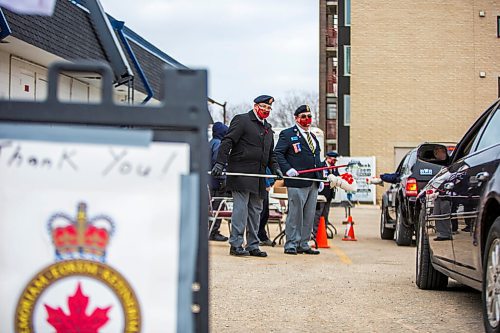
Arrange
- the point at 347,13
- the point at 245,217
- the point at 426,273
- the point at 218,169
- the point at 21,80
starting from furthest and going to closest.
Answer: the point at 347,13 < the point at 21,80 < the point at 245,217 < the point at 218,169 < the point at 426,273

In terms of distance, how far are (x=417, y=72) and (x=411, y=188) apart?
2827 centimetres

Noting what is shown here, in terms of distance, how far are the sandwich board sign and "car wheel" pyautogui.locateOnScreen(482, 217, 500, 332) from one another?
2.79 metres

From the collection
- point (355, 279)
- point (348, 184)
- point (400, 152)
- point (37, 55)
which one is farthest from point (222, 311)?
point (400, 152)

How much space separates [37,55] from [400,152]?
2772cm

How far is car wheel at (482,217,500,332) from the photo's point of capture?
4.64 m

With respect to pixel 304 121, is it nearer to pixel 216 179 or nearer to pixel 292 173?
pixel 292 173

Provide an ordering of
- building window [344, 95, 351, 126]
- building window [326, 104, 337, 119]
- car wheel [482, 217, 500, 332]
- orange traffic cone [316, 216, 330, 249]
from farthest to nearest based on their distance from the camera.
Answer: building window [326, 104, 337, 119] < building window [344, 95, 351, 126] < orange traffic cone [316, 216, 330, 249] < car wheel [482, 217, 500, 332]

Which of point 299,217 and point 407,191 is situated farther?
point 407,191

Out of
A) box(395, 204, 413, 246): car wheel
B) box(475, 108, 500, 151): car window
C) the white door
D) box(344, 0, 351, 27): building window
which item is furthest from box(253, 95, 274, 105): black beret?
box(344, 0, 351, 27): building window

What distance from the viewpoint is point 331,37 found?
5025 centimetres

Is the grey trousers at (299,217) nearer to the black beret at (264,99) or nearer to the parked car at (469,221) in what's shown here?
the black beret at (264,99)

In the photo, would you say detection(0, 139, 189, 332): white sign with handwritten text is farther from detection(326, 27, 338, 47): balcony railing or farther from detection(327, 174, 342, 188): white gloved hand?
detection(326, 27, 338, 47): balcony railing

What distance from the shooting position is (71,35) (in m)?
16.0

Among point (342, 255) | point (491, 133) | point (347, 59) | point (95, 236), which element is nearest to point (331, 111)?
point (347, 59)
